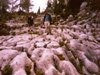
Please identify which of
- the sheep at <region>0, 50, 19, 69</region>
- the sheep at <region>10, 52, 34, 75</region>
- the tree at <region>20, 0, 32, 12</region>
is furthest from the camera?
the tree at <region>20, 0, 32, 12</region>

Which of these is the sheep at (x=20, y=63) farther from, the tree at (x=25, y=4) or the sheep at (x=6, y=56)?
the tree at (x=25, y=4)

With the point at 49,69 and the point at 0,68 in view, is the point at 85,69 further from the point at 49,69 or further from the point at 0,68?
the point at 0,68

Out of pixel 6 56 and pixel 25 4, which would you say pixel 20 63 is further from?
pixel 25 4

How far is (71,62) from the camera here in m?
20.8

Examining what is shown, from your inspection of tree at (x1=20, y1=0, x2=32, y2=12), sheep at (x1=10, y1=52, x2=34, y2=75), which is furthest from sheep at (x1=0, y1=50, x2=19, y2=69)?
tree at (x1=20, y1=0, x2=32, y2=12)

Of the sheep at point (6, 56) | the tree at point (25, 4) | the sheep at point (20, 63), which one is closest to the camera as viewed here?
the sheep at point (20, 63)

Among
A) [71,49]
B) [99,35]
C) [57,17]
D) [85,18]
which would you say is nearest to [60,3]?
[57,17]

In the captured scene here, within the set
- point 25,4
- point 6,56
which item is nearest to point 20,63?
point 6,56

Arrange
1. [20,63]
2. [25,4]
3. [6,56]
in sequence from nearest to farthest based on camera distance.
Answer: [20,63] → [6,56] → [25,4]

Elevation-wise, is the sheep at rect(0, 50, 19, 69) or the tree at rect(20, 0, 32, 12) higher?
the tree at rect(20, 0, 32, 12)

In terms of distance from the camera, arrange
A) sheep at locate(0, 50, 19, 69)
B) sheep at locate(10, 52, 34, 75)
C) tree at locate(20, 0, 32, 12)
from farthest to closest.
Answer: tree at locate(20, 0, 32, 12), sheep at locate(0, 50, 19, 69), sheep at locate(10, 52, 34, 75)

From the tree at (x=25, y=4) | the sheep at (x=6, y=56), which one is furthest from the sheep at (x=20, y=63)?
the tree at (x=25, y=4)

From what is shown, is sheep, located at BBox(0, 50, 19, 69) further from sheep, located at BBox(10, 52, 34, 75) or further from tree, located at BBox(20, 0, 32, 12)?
tree, located at BBox(20, 0, 32, 12)

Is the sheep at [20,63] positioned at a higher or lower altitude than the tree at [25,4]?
lower
